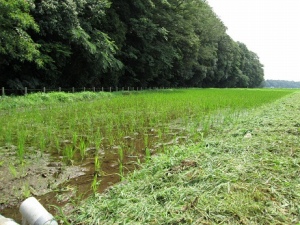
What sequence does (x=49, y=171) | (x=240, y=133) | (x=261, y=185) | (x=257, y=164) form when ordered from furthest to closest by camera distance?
(x=240, y=133) < (x=49, y=171) < (x=257, y=164) < (x=261, y=185)

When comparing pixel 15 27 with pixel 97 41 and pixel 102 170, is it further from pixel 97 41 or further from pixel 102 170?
pixel 102 170

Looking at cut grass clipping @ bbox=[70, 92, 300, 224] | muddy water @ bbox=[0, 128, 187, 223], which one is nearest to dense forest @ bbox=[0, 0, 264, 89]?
muddy water @ bbox=[0, 128, 187, 223]

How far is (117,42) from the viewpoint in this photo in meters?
19.1

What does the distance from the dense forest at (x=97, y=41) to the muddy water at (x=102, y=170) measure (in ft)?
25.2

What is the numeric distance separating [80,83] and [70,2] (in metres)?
6.26

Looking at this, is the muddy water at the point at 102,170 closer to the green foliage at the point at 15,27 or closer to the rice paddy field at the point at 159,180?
the rice paddy field at the point at 159,180

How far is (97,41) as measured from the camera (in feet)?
51.6

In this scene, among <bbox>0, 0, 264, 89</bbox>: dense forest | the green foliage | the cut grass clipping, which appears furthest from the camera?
<bbox>0, 0, 264, 89</bbox>: dense forest

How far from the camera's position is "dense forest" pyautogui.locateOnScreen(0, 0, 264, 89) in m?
10.4

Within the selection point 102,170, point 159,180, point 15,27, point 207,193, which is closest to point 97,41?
point 15,27

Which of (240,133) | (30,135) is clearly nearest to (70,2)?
(30,135)

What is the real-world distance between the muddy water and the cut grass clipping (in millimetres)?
265

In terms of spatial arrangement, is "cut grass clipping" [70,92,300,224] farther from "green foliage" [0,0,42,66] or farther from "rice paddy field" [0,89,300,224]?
"green foliage" [0,0,42,66]

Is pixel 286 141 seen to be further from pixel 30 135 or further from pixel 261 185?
pixel 30 135
